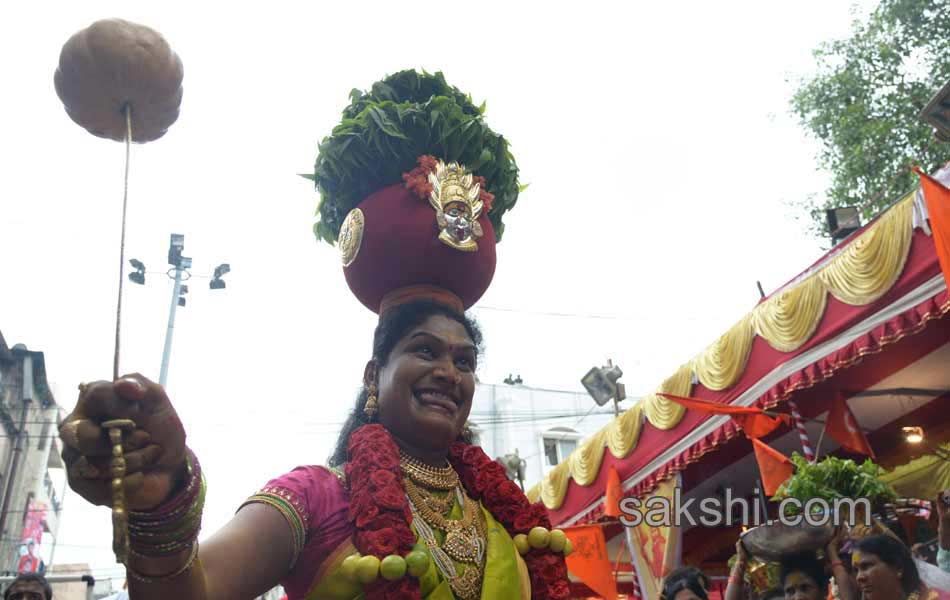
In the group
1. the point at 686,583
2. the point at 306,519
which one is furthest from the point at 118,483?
the point at 686,583

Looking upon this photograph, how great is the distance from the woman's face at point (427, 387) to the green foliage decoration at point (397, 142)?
21.9 inches

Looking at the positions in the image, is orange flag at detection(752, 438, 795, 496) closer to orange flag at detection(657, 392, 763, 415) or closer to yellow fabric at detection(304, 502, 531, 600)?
orange flag at detection(657, 392, 763, 415)

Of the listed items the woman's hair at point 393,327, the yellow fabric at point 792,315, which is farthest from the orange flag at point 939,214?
the woman's hair at point 393,327

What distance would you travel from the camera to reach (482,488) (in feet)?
8.23

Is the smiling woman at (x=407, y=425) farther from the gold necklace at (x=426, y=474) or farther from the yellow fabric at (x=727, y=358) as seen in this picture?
the yellow fabric at (x=727, y=358)

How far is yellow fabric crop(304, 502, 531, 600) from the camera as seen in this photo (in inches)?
75.2

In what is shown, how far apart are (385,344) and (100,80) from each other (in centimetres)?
113

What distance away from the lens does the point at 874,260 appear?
5395mm

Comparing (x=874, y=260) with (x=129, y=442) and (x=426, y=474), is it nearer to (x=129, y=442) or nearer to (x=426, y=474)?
(x=426, y=474)

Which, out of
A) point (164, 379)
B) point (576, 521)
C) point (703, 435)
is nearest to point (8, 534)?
point (164, 379)

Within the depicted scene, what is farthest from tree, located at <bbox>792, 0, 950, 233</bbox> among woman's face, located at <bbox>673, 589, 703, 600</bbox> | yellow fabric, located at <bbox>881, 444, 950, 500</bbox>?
woman's face, located at <bbox>673, 589, 703, 600</bbox>

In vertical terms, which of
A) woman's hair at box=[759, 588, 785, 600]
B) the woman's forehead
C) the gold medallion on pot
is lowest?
woman's hair at box=[759, 588, 785, 600]

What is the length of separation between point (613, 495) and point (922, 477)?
9.97ft

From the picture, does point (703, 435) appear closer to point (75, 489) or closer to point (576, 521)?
point (576, 521)
